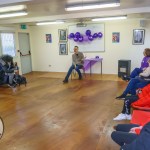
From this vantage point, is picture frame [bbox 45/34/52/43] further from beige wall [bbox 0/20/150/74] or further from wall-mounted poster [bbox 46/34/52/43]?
beige wall [bbox 0/20/150/74]

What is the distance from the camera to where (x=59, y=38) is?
29.3ft

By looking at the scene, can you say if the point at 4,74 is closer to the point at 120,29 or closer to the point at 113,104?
the point at 113,104

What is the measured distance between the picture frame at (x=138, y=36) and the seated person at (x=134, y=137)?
20.1 ft

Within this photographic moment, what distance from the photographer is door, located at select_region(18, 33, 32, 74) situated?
890 cm

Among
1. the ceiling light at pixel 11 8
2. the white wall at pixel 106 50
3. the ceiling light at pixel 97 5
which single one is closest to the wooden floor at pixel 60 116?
the white wall at pixel 106 50

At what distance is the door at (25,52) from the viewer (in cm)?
890

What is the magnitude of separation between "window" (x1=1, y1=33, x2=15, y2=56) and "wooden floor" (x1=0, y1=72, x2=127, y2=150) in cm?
216

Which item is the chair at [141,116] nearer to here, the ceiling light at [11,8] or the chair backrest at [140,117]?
the chair backrest at [140,117]

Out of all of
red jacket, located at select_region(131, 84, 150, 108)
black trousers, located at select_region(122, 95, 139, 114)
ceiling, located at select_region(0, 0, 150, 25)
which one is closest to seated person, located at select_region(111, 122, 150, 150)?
red jacket, located at select_region(131, 84, 150, 108)

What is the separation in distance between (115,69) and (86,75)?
1297 mm

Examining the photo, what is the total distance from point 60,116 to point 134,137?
221 centimetres

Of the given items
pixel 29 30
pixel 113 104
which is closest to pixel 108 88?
pixel 113 104

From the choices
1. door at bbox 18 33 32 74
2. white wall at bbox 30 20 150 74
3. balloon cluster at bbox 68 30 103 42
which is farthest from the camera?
door at bbox 18 33 32 74

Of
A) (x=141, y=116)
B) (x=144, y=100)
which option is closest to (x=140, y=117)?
(x=141, y=116)
